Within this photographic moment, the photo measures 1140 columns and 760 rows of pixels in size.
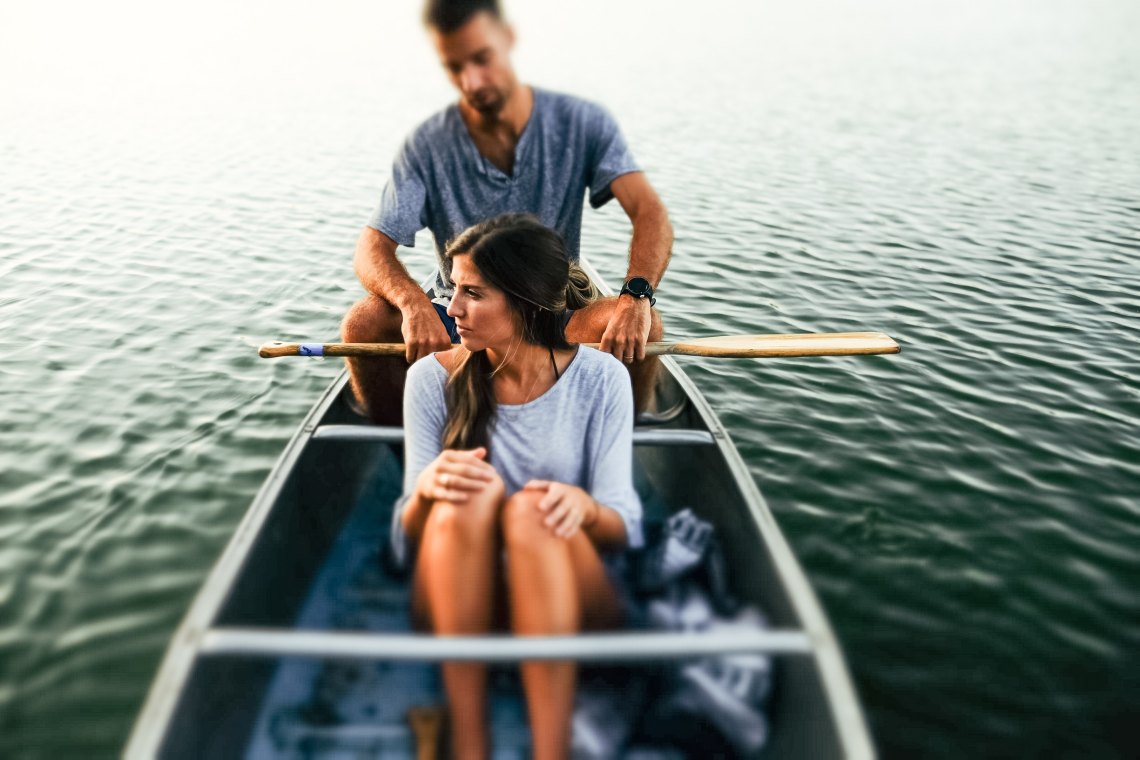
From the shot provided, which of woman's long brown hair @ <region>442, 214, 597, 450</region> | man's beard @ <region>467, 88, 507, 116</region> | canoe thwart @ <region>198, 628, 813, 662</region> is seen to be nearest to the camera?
canoe thwart @ <region>198, 628, 813, 662</region>

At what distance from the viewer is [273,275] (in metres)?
7.79

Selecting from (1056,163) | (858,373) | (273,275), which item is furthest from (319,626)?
(1056,163)

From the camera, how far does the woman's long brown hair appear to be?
2.39m

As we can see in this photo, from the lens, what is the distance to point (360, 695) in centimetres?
242

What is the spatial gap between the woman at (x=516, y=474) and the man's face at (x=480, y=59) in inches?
32.2

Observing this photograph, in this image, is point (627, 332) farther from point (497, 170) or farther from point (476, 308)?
point (497, 170)

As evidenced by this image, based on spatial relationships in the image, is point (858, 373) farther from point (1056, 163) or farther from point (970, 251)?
point (1056, 163)

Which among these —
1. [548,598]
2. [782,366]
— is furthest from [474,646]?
[782,366]

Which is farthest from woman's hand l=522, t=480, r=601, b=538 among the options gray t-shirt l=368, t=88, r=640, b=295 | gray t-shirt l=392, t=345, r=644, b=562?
gray t-shirt l=368, t=88, r=640, b=295

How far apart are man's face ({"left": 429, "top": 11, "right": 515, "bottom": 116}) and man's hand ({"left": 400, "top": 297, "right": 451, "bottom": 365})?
0.88 m

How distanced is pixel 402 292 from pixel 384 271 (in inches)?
9.1

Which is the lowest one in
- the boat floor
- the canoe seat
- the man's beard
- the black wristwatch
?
the boat floor

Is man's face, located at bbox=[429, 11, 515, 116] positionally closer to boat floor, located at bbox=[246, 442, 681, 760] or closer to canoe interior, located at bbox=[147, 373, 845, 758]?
canoe interior, located at bbox=[147, 373, 845, 758]

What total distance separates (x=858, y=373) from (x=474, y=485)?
430 cm
